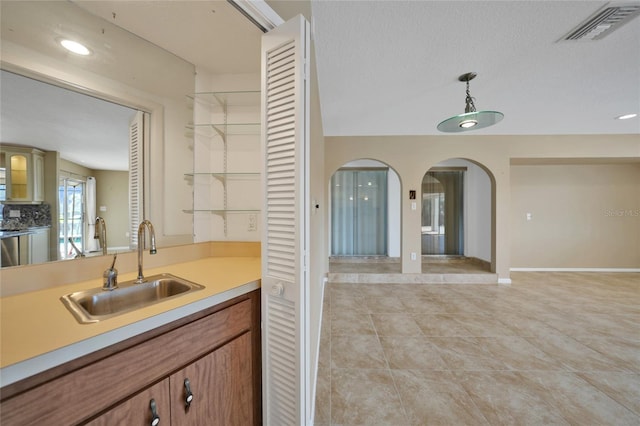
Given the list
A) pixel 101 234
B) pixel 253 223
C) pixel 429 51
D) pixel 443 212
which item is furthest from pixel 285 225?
pixel 443 212

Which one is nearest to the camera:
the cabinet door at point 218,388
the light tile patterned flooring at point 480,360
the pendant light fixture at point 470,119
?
the cabinet door at point 218,388

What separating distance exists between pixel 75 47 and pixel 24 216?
0.93m

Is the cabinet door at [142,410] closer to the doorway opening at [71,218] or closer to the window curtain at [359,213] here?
the doorway opening at [71,218]

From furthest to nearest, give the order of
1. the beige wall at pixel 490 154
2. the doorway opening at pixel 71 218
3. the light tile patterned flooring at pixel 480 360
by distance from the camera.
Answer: the beige wall at pixel 490 154, the light tile patterned flooring at pixel 480 360, the doorway opening at pixel 71 218

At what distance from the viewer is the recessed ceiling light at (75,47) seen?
44.6 inches

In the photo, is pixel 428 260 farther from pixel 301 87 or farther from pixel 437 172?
pixel 301 87

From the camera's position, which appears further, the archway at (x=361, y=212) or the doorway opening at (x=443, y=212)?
the archway at (x=361, y=212)

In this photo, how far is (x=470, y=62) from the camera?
1.89 meters

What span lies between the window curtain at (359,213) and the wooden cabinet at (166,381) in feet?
13.9

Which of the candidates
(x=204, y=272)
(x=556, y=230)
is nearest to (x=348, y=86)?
(x=204, y=272)

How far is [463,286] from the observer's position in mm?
3580

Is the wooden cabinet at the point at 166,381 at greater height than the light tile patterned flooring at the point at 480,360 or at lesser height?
greater

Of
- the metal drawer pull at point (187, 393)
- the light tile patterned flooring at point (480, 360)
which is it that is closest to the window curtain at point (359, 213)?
the light tile patterned flooring at point (480, 360)

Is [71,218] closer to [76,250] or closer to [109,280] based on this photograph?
[76,250]
